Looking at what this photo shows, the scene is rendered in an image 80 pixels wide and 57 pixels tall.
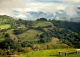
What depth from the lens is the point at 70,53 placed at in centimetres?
6825

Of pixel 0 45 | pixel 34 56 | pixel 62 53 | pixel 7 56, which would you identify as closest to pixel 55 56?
pixel 62 53

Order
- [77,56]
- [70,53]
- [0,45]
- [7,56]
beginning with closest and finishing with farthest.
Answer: [77,56], [70,53], [7,56], [0,45]

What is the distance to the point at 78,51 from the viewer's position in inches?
A: 2721

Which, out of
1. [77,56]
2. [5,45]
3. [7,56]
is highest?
[77,56]

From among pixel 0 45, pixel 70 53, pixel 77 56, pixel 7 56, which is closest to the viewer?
pixel 77 56

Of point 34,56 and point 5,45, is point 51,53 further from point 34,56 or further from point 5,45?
point 5,45

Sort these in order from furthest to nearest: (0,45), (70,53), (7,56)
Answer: (0,45)
(7,56)
(70,53)

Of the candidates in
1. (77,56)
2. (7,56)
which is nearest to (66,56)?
(77,56)

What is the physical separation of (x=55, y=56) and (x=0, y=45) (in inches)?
2965

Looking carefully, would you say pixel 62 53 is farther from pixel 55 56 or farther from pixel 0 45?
pixel 0 45

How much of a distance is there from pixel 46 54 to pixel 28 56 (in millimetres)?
6206

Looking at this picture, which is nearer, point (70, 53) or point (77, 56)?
point (77, 56)

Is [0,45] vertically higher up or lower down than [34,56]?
lower down

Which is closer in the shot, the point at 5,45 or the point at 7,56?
the point at 7,56
